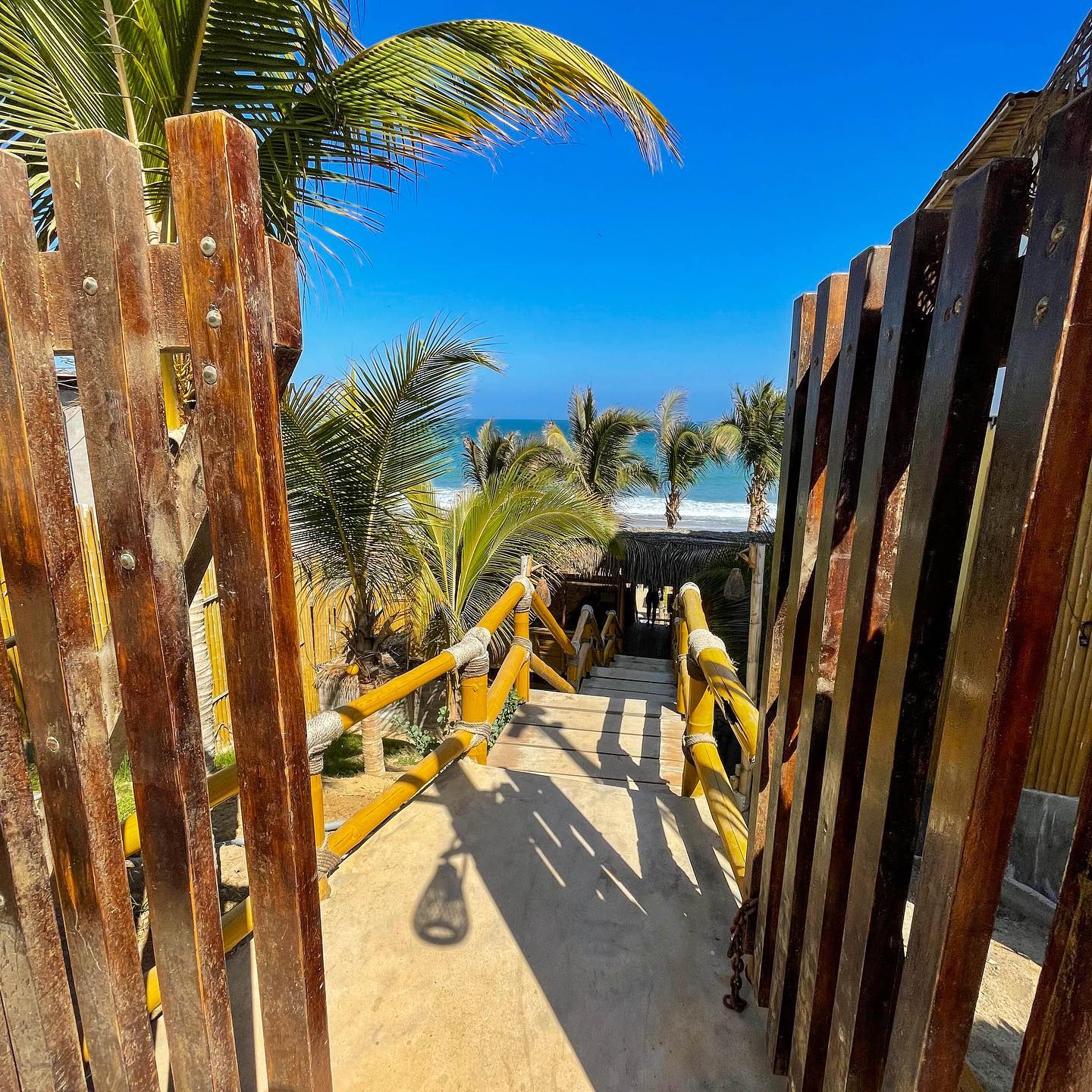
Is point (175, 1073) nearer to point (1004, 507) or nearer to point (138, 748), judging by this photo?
point (138, 748)

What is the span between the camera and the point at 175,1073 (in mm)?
1118

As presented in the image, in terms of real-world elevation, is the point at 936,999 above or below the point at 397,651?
above

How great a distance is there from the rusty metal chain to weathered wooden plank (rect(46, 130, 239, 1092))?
1331 millimetres

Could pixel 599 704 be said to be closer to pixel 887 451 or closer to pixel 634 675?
pixel 634 675

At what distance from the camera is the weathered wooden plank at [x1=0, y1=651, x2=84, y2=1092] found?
1.06 m

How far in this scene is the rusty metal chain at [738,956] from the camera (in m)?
1.77

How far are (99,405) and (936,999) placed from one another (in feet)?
4.78

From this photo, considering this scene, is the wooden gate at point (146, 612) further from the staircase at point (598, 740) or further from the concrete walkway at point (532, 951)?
the staircase at point (598, 740)

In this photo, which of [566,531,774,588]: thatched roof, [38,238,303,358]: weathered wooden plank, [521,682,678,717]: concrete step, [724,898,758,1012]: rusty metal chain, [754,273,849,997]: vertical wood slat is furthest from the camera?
[566,531,774,588]: thatched roof

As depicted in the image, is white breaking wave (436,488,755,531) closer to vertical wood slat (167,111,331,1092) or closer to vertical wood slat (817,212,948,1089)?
vertical wood slat (817,212,948,1089)

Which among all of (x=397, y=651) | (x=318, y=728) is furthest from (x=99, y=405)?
(x=397, y=651)

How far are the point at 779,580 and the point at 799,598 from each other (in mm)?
326

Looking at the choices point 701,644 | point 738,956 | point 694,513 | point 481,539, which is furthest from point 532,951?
point 694,513

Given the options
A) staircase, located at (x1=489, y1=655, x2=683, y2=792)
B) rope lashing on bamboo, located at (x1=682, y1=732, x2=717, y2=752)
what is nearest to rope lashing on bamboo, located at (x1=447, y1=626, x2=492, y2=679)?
staircase, located at (x1=489, y1=655, x2=683, y2=792)
